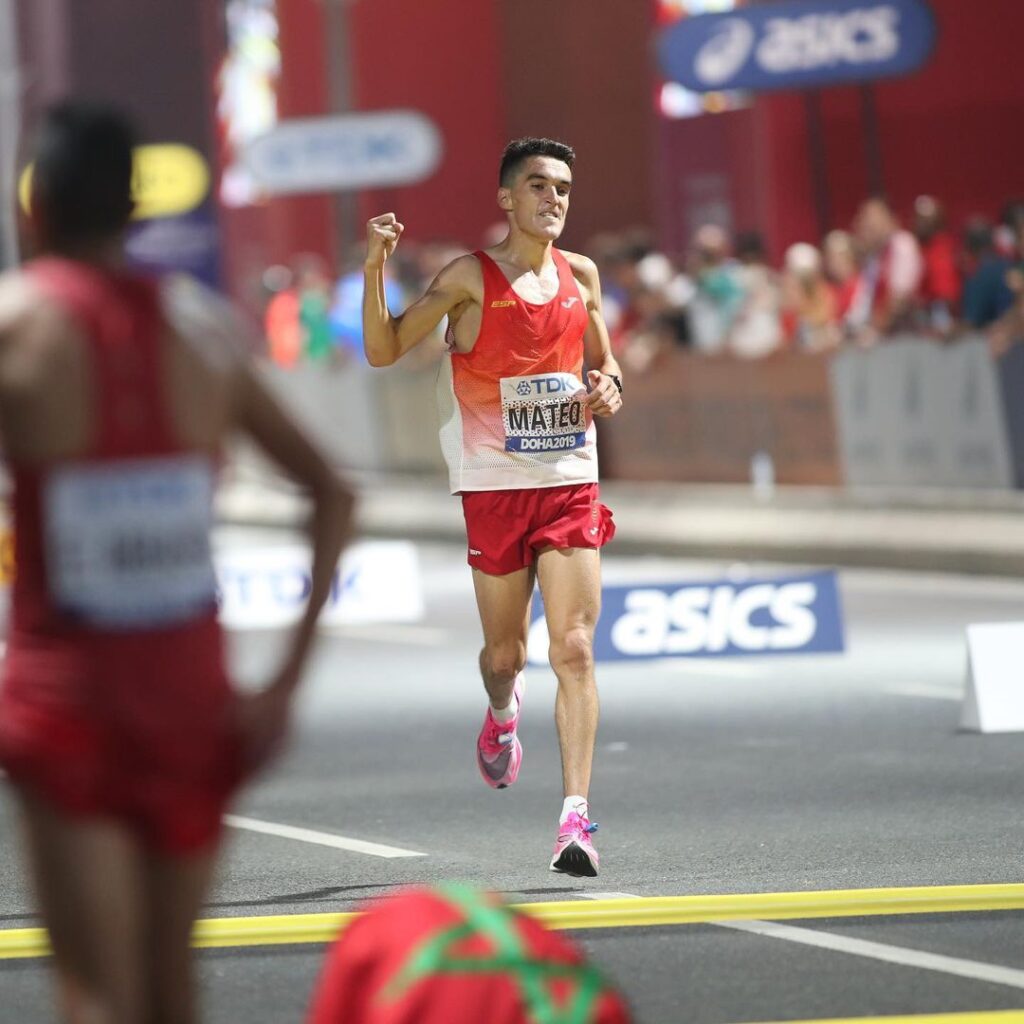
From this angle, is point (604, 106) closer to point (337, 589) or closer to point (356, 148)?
point (356, 148)

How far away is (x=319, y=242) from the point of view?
162 feet

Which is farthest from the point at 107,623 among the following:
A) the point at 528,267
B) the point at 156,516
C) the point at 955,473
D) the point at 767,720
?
the point at 955,473

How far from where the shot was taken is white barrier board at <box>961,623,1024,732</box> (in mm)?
12289

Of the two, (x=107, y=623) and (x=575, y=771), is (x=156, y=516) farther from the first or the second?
(x=575, y=771)

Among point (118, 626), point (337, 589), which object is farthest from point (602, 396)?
point (337, 589)

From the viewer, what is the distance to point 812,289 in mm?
22922

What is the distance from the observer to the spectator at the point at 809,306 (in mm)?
22656

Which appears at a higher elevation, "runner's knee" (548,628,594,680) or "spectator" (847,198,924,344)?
"spectator" (847,198,924,344)

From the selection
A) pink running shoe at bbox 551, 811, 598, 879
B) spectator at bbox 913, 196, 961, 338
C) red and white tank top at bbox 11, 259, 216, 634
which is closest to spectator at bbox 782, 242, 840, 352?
spectator at bbox 913, 196, 961, 338

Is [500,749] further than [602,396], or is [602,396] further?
[500,749]

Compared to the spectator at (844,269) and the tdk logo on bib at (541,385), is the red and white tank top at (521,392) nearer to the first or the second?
the tdk logo on bib at (541,385)

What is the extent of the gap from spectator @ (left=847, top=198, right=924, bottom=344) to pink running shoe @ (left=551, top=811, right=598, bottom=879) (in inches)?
504

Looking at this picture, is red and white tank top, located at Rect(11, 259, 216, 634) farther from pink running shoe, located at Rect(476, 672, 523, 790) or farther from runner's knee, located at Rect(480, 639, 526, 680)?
pink running shoe, located at Rect(476, 672, 523, 790)

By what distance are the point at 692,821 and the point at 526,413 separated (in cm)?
166
